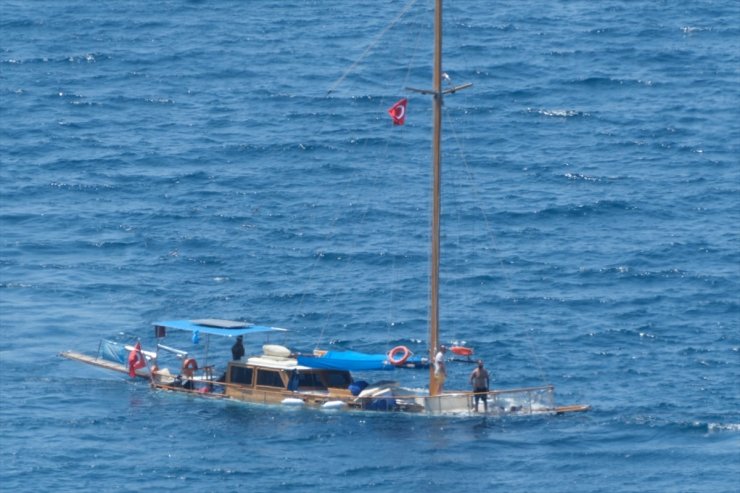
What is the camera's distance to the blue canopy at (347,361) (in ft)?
253

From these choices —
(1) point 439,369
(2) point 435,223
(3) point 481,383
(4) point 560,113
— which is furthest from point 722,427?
(4) point 560,113

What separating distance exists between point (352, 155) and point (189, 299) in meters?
22.4

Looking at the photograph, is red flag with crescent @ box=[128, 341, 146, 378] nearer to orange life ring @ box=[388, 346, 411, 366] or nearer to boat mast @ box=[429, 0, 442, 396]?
orange life ring @ box=[388, 346, 411, 366]

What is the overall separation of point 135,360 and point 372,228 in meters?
22.5

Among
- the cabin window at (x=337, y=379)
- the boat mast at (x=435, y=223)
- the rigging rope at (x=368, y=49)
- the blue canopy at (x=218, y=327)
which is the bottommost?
the cabin window at (x=337, y=379)

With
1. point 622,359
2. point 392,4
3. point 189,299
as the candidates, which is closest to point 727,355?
point 622,359

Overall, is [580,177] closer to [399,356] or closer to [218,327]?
[399,356]

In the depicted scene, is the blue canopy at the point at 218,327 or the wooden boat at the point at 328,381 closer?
the wooden boat at the point at 328,381

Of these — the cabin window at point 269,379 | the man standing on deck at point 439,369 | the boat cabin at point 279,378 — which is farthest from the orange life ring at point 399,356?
the cabin window at point 269,379

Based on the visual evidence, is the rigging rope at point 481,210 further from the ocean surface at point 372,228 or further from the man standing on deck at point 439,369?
the man standing on deck at point 439,369

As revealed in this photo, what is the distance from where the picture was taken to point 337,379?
7931cm

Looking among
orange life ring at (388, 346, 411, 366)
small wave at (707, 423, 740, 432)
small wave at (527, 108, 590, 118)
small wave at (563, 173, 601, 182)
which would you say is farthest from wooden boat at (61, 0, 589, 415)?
small wave at (527, 108, 590, 118)

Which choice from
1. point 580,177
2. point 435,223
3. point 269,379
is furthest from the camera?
point 580,177

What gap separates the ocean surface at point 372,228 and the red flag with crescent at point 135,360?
83 centimetres
